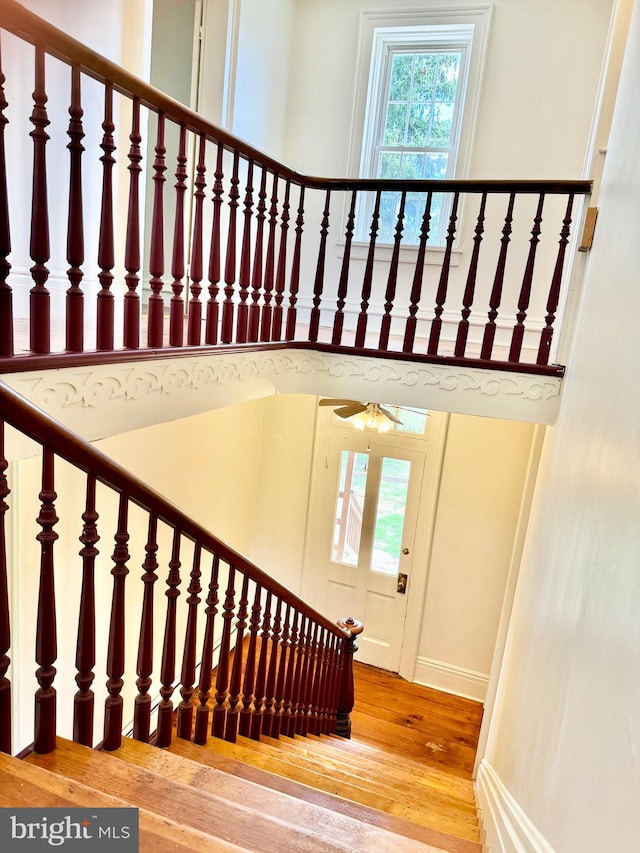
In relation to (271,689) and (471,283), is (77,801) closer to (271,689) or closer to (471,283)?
(271,689)

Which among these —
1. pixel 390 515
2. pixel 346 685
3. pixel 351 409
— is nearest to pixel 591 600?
pixel 351 409

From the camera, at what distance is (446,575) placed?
4.68m

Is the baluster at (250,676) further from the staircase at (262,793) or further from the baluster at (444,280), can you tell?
the baluster at (444,280)

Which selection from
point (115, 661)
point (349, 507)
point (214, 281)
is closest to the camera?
point (115, 661)

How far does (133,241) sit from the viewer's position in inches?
67.8

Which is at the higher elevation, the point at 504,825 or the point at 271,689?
the point at 504,825

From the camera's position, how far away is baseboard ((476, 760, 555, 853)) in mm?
1453

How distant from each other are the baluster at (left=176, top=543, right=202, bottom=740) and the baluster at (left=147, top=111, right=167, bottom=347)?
2.61 ft

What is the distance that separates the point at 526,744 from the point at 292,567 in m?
3.44

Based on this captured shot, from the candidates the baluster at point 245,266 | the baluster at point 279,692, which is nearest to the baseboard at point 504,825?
the baluster at point 279,692

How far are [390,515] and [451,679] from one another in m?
1.50

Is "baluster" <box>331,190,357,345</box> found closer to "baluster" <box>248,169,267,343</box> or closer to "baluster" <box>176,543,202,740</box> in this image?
"baluster" <box>248,169,267,343</box>

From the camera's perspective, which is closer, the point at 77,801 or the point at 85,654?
the point at 77,801

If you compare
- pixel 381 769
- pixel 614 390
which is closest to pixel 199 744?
pixel 381 769
